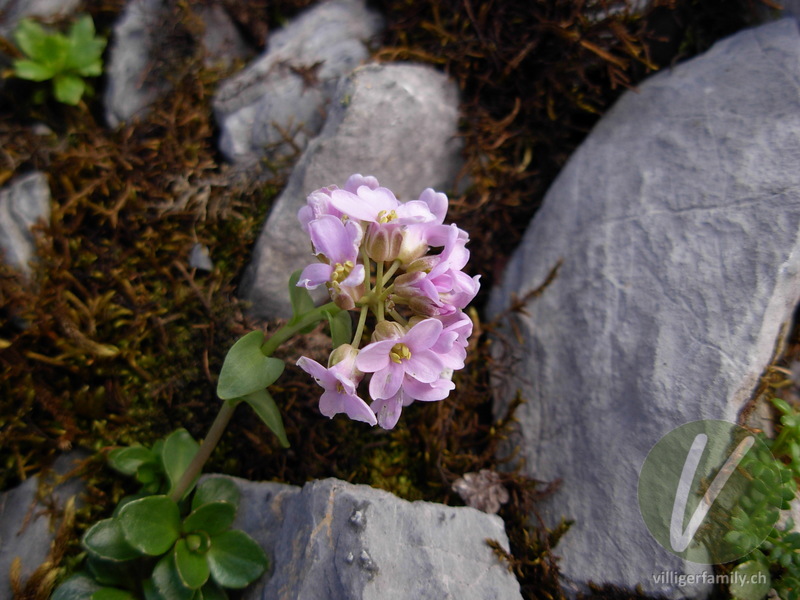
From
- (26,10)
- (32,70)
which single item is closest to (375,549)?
(32,70)

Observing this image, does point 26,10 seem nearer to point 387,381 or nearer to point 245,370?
point 245,370

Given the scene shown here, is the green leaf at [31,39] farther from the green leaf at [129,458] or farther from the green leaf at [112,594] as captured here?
the green leaf at [112,594]

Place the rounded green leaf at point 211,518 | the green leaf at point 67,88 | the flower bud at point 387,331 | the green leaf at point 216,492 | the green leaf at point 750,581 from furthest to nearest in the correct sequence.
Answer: the green leaf at point 67,88 < the green leaf at point 216,492 < the rounded green leaf at point 211,518 < the green leaf at point 750,581 < the flower bud at point 387,331

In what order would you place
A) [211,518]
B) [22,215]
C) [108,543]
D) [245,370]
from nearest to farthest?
[245,370] < [108,543] < [211,518] < [22,215]

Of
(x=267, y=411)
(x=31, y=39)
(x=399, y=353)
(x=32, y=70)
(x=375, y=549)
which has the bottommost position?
(x=375, y=549)

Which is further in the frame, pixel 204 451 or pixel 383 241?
pixel 204 451

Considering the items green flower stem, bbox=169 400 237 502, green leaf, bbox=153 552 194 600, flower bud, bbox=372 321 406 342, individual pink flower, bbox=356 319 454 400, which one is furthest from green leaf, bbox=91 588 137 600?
flower bud, bbox=372 321 406 342

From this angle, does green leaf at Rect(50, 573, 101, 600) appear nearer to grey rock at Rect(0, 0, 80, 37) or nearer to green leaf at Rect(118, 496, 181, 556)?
green leaf at Rect(118, 496, 181, 556)

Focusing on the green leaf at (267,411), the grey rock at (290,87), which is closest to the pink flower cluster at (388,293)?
the green leaf at (267,411)
